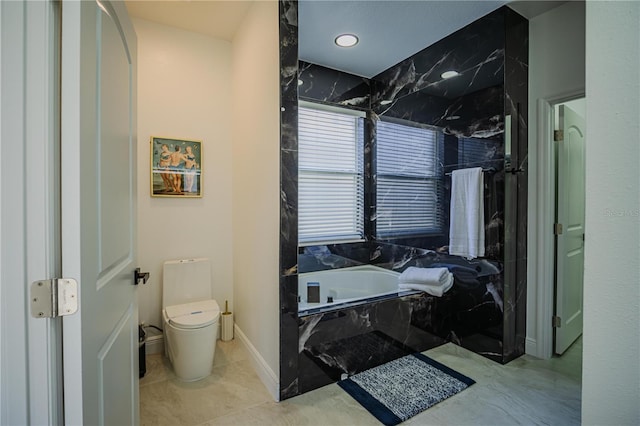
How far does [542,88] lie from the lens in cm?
243

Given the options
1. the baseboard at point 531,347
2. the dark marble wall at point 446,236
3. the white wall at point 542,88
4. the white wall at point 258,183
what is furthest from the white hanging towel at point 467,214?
the white wall at point 258,183

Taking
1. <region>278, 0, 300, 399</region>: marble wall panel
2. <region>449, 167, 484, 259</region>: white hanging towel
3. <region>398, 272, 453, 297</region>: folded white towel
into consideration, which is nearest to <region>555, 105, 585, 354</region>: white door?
<region>449, 167, 484, 259</region>: white hanging towel

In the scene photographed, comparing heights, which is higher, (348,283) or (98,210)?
(98,210)

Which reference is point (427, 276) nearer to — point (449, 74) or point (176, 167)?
point (449, 74)

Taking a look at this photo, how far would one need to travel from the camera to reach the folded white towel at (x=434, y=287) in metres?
2.57

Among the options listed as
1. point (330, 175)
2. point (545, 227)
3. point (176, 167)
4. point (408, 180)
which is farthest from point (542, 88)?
point (176, 167)

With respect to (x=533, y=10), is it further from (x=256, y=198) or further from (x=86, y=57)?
(x=86, y=57)

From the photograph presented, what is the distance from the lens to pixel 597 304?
1.94 ft

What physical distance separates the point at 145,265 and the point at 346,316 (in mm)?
1793

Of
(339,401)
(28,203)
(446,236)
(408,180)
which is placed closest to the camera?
(28,203)

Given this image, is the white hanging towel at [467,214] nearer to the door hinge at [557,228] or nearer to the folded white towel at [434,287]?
the folded white towel at [434,287]

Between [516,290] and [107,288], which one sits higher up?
[107,288]

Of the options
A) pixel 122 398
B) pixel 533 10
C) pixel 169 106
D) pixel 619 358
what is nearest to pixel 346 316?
pixel 122 398

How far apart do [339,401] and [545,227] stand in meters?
2.18
